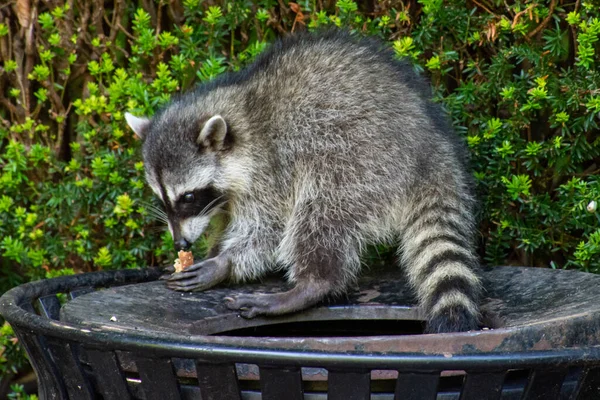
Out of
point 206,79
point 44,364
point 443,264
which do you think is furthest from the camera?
point 206,79

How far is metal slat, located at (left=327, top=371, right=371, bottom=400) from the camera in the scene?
5.09ft

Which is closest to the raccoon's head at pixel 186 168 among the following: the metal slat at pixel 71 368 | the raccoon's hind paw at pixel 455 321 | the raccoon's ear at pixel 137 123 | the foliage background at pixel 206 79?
the raccoon's ear at pixel 137 123

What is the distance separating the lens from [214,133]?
3.03m

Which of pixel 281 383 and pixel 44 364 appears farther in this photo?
pixel 44 364

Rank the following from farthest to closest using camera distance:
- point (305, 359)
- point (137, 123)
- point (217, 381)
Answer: point (137, 123)
point (217, 381)
point (305, 359)

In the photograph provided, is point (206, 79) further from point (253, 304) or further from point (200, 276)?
point (253, 304)

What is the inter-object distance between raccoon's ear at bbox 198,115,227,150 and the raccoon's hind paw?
1.14m

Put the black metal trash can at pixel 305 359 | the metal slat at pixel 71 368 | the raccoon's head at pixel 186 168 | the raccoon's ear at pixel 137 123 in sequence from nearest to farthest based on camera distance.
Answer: the black metal trash can at pixel 305 359 → the metal slat at pixel 71 368 → the raccoon's head at pixel 186 168 → the raccoon's ear at pixel 137 123

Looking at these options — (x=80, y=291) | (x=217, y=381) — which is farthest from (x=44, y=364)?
(x=80, y=291)

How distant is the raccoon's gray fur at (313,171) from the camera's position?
272 cm

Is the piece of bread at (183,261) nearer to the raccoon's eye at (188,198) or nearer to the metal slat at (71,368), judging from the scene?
the raccoon's eye at (188,198)

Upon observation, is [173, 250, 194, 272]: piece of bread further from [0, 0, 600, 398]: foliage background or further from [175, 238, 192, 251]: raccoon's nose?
[0, 0, 600, 398]: foliage background

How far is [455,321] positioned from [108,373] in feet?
3.18

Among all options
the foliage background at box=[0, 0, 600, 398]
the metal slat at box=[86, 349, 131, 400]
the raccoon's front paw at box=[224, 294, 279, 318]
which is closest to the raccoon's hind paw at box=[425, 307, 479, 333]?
the raccoon's front paw at box=[224, 294, 279, 318]
